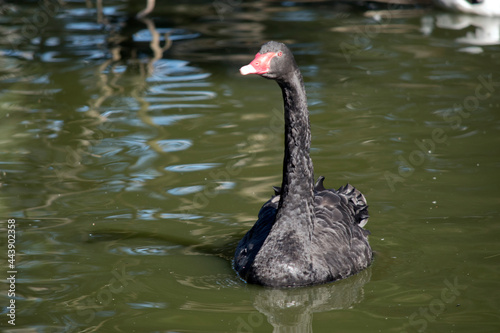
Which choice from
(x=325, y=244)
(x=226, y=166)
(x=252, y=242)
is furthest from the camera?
(x=226, y=166)

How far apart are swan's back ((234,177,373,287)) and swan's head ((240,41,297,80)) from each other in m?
1.23

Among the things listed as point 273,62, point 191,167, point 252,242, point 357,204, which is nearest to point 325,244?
point 252,242

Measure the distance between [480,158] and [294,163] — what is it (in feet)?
10.7

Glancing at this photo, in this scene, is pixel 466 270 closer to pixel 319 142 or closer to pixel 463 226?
pixel 463 226

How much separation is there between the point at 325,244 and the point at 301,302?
58cm

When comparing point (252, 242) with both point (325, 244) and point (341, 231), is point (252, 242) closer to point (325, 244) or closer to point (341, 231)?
point (325, 244)

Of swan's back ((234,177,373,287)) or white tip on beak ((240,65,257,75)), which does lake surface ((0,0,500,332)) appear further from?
white tip on beak ((240,65,257,75))

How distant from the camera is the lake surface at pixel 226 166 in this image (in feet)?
20.0

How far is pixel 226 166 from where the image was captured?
29.6ft

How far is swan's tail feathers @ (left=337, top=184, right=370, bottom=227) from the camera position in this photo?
23.4ft

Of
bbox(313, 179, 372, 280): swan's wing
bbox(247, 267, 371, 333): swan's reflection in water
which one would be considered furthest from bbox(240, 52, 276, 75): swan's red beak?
bbox(247, 267, 371, 333): swan's reflection in water

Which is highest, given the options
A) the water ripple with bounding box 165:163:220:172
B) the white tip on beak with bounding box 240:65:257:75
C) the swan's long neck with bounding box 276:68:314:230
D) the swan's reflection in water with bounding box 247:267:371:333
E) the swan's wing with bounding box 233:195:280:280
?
the white tip on beak with bounding box 240:65:257:75

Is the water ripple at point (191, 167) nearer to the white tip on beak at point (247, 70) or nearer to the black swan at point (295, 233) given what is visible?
the black swan at point (295, 233)

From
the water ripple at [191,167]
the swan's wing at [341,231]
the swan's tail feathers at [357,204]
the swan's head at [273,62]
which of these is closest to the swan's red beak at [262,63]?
the swan's head at [273,62]
